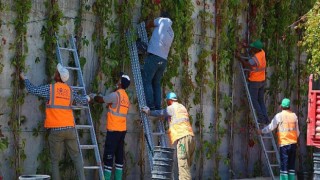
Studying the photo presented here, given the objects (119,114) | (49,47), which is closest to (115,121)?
(119,114)

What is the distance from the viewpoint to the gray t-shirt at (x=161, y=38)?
39.3ft

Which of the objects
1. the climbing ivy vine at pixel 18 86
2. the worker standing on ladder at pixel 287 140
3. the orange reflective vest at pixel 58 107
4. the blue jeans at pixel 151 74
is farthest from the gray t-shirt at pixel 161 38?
the worker standing on ladder at pixel 287 140

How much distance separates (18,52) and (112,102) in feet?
5.80

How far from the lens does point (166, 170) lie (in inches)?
391

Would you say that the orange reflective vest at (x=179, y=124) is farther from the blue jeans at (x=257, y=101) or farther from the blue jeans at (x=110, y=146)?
the blue jeans at (x=257, y=101)

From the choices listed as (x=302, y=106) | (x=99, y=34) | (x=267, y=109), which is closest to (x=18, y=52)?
(x=99, y=34)

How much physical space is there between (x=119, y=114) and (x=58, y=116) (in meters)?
1.28

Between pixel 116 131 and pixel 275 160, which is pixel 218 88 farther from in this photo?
pixel 116 131

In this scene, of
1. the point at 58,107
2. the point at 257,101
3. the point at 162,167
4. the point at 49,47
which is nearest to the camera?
the point at 162,167

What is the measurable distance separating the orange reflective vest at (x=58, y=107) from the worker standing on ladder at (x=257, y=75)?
203 inches

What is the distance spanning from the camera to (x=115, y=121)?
11.4 m

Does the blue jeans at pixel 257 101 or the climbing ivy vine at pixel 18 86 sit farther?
the blue jeans at pixel 257 101

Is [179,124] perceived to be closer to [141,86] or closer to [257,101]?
[141,86]

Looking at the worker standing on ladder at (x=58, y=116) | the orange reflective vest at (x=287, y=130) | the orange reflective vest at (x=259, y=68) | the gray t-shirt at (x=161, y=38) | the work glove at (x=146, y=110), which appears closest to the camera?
the worker standing on ladder at (x=58, y=116)
